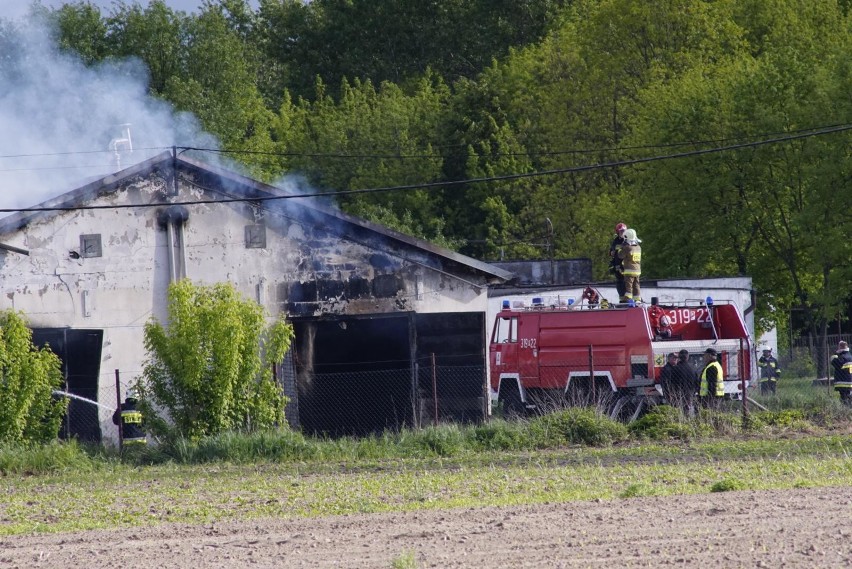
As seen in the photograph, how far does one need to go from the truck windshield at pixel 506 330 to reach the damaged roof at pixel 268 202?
106 centimetres

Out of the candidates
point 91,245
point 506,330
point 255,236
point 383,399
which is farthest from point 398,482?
point 91,245

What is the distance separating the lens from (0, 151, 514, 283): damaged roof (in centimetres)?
2361

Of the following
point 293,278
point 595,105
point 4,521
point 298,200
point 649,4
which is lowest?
point 4,521

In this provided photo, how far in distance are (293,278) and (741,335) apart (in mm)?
8446

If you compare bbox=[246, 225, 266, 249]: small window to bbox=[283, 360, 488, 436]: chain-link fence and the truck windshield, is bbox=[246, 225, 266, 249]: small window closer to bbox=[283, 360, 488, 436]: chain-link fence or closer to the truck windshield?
bbox=[283, 360, 488, 436]: chain-link fence

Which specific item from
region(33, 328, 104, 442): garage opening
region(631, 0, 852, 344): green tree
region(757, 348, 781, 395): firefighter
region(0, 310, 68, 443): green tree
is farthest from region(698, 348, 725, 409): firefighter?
region(631, 0, 852, 344): green tree

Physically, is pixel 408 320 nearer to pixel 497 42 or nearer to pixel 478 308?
pixel 478 308

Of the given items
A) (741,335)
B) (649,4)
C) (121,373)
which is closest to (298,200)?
(121,373)

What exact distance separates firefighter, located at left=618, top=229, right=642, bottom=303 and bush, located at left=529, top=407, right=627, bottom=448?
9.25 feet

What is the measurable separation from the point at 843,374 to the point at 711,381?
3970mm

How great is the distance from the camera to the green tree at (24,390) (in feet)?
64.9

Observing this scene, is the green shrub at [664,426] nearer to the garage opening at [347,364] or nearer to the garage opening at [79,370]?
the garage opening at [347,364]

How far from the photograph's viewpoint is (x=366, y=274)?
2406 cm

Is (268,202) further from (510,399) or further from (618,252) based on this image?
(618,252)
